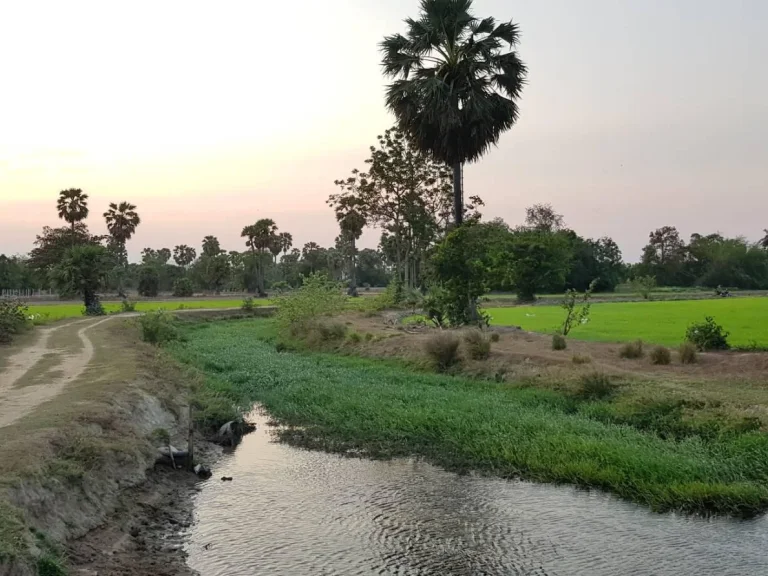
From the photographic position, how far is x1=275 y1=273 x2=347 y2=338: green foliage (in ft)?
121

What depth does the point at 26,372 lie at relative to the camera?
752 inches

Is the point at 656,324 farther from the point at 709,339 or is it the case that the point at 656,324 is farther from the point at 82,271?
the point at 82,271

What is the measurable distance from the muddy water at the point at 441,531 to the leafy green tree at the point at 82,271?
4379 cm

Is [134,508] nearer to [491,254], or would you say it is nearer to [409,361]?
[409,361]

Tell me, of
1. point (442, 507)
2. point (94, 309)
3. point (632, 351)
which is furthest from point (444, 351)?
point (94, 309)

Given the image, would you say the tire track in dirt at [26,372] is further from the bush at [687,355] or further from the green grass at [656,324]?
the green grass at [656,324]

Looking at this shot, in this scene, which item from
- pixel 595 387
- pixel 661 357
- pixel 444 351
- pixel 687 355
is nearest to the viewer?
pixel 595 387

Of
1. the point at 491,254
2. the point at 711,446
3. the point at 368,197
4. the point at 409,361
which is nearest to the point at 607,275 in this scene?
the point at 368,197

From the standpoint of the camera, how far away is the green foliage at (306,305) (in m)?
37.0

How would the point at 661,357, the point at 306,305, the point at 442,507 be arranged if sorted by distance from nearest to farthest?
the point at 442,507
the point at 661,357
the point at 306,305

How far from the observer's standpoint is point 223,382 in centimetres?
2223

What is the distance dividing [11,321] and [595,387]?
87.7ft

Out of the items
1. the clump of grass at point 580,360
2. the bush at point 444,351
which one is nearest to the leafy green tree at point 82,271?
the bush at point 444,351

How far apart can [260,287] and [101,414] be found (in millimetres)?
88849
